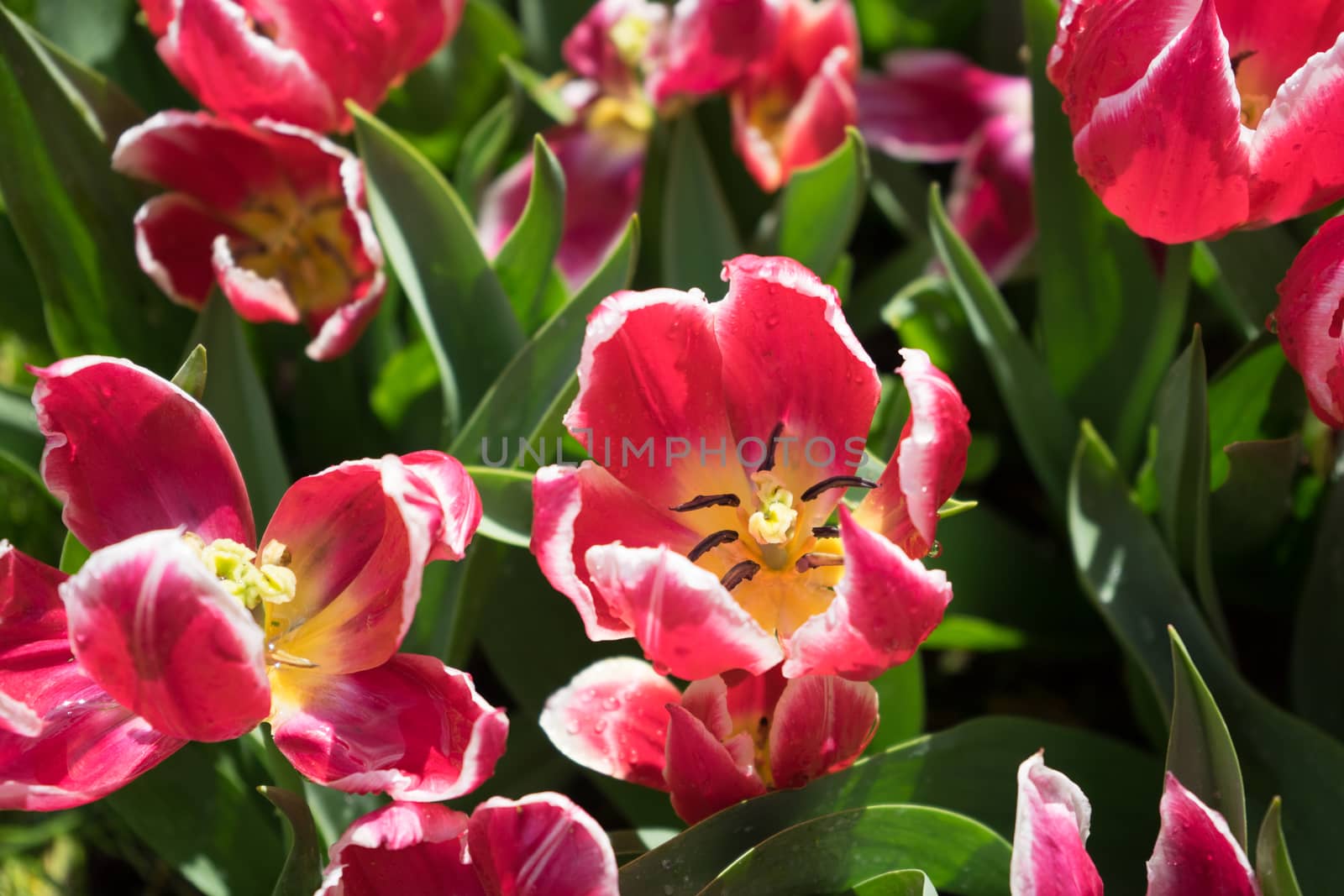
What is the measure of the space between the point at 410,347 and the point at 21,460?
1.08 feet

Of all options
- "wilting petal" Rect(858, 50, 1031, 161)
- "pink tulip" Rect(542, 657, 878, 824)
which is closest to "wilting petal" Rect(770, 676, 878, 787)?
"pink tulip" Rect(542, 657, 878, 824)

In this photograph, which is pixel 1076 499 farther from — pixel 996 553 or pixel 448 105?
pixel 448 105

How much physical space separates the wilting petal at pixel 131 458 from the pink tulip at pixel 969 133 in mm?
778

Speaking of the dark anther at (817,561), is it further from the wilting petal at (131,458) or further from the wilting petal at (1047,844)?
the wilting petal at (131,458)

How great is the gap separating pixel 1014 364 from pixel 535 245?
405 millimetres

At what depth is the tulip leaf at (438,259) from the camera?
90 centimetres

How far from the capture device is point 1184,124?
0.71m

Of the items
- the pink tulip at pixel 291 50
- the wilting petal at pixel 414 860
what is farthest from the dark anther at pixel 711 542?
the pink tulip at pixel 291 50

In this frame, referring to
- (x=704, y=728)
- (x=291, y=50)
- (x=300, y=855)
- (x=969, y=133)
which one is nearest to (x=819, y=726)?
(x=704, y=728)

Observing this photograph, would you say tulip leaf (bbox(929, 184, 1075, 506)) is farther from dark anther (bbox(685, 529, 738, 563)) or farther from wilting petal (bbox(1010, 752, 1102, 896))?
wilting petal (bbox(1010, 752, 1102, 896))

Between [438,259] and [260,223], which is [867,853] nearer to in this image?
[438,259]

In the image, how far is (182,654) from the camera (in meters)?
0.57

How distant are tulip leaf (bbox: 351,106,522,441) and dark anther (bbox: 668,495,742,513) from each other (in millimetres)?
219

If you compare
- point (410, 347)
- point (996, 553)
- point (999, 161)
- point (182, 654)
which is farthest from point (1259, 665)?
point (182, 654)
